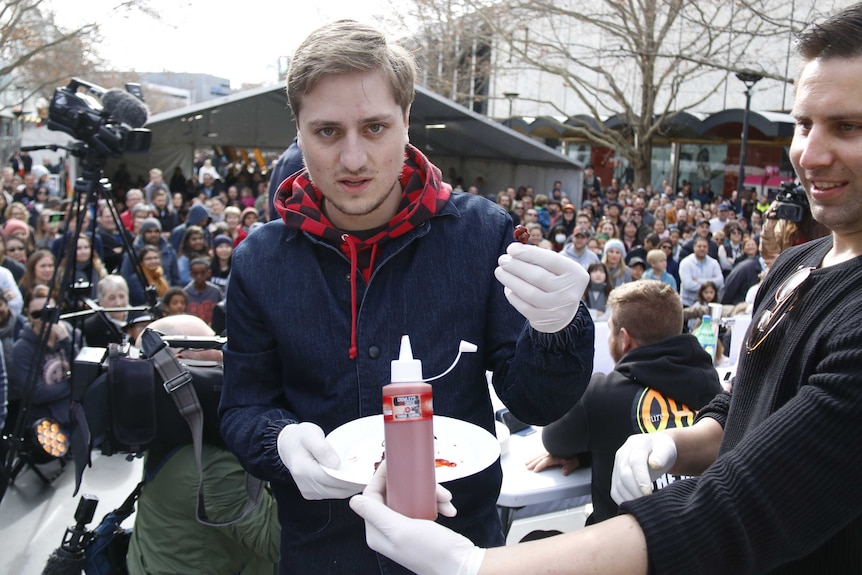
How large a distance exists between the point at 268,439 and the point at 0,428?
322cm

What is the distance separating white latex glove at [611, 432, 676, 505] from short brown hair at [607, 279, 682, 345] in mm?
1531

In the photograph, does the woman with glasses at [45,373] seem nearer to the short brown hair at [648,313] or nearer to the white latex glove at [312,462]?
the short brown hair at [648,313]

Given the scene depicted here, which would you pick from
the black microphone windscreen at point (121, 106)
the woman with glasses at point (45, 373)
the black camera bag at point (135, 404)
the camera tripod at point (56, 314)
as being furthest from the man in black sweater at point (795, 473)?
the woman with glasses at point (45, 373)

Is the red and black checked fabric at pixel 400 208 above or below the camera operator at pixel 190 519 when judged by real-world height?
above

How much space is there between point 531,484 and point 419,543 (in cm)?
189

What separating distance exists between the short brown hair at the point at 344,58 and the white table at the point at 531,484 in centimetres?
170

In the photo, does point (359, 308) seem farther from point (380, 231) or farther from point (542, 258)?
point (542, 258)

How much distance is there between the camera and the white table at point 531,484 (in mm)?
2830

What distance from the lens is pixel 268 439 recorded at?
5.05 ft

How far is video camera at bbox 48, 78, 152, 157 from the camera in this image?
420cm

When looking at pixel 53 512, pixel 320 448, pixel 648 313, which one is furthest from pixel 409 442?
pixel 53 512

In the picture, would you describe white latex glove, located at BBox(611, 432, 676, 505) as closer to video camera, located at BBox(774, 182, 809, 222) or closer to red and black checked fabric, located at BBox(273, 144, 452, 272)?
red and black checked fabric, located at BBox(273, 144, 452, 272)

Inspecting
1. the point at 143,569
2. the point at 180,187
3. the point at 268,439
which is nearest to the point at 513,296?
the point at 268,439

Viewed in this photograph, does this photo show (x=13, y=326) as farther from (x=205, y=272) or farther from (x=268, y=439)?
(x=268, y=439)
